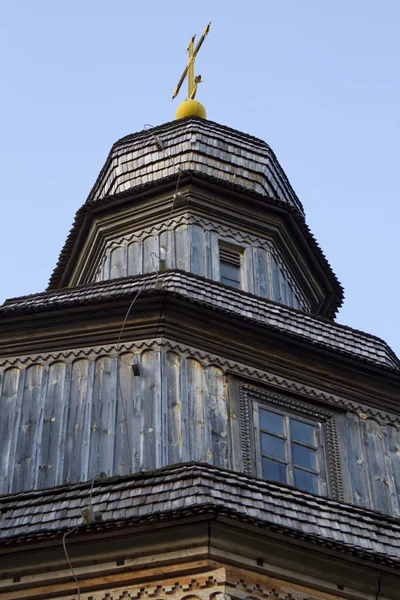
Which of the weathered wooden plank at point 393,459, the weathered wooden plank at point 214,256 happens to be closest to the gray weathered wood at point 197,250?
the weathered wooden plank at point 214,256

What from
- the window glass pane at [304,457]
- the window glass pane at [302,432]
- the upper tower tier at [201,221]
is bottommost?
the window glass pane at [304,457]

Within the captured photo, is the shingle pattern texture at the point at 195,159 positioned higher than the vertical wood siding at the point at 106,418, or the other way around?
the shingle pattern texture at the point at 195,159

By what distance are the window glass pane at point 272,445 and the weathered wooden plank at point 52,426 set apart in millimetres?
2750

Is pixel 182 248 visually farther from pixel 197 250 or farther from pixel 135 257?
pixel 135 257

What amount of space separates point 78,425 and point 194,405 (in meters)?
1.59

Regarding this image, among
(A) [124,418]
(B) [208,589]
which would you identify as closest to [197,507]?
(B) [208,589]

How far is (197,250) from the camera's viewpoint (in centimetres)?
2483

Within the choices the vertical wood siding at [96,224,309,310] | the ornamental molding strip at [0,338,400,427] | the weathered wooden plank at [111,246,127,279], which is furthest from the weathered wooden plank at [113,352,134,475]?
the weathered wooden plank at [111,246,127,279]

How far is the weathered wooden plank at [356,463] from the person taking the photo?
19.4 meters

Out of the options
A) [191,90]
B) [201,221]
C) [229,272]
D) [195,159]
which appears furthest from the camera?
[191,90]

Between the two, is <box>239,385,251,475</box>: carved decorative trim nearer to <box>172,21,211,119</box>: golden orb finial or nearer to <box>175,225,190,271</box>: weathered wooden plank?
<box>175,225,190,271</box>: weathered wooden plank

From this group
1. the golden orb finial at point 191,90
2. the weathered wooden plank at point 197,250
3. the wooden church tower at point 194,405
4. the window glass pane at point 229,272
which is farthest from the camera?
the golden orb finial at point 191,90

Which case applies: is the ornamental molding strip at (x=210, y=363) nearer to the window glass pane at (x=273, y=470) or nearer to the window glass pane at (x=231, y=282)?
the window glass pane at (x=273, y=470)

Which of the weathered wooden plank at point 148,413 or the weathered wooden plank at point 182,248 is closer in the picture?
the weathered wooden plank at point 148,413
